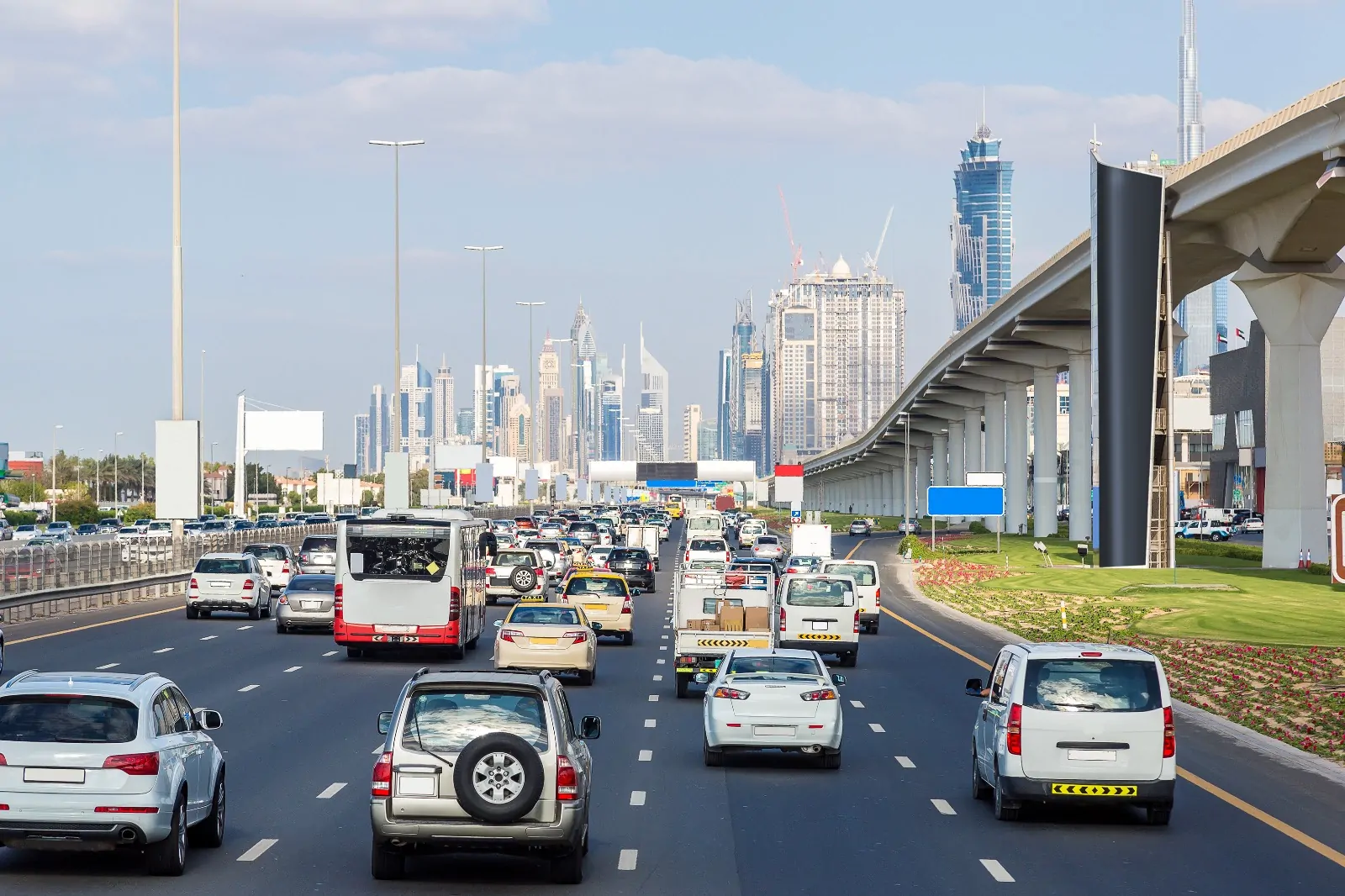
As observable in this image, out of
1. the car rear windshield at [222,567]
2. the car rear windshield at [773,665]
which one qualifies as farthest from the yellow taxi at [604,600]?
the car rear windshield at [773,665]

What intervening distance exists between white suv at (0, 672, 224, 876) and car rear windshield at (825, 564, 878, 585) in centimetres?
3267

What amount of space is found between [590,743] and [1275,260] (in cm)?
4607

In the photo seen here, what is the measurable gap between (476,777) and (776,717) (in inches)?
330

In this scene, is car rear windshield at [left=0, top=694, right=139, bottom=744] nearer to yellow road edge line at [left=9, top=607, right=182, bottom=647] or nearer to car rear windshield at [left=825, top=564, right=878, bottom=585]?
yellow road edge line at [left=9, top=607, right=182, bottom=647]

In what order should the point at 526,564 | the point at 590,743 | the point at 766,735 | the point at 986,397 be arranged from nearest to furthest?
the point at 766,735, the point at 590,743, the point at 526,564, the point at 986,397

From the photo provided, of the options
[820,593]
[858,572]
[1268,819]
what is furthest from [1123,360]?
[1268,819]

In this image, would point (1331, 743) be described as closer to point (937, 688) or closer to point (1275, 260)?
point (937, 688)

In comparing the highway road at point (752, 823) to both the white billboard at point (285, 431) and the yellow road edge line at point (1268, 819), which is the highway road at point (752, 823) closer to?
the yellow road edge line at point (1268, 819)

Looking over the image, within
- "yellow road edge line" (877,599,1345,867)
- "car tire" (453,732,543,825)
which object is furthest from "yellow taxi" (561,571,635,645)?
"car tire" (453,732,543,825)

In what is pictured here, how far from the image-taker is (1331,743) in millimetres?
23078

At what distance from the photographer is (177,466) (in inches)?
2094

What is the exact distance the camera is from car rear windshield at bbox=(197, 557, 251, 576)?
46781 millimetres

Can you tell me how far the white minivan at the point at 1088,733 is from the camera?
16219mm

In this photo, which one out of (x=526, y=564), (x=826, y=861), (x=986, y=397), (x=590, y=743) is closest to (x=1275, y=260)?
(x=526, y=564)
